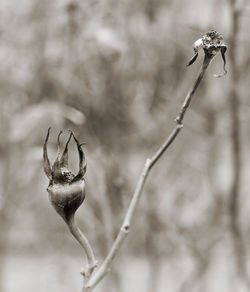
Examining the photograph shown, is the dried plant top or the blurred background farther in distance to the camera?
the blurred background

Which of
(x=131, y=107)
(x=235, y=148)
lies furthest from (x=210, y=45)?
(x=131, y=107)

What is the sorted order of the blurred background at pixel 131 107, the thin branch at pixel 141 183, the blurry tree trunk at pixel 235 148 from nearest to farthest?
the thin branch at pixel 141 183 → the blurry tree trunk at pixel 235 148 → the blurred background at pixel 131 107

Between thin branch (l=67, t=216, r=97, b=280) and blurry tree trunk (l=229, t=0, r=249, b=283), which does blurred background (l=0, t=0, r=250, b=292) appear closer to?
blurry tree trunk (l=229, t=0, r=249, b=283)

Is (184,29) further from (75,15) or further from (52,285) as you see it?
(52,285)

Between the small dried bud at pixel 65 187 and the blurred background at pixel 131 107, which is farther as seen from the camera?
the blurred background at pixel 131 107

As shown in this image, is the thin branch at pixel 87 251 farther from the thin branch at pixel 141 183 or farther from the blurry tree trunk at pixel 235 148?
the blurry tree trunk at pixel 235 148

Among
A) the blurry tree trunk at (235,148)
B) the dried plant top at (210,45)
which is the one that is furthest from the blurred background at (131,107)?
the dried plant top at (210,45)

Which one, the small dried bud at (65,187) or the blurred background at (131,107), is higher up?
the blurred background at (131,107)

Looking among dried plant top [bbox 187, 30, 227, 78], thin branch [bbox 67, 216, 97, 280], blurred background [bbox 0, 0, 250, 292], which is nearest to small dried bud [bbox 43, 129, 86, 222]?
thin branch [bbox 67, 216, 97, 280]
